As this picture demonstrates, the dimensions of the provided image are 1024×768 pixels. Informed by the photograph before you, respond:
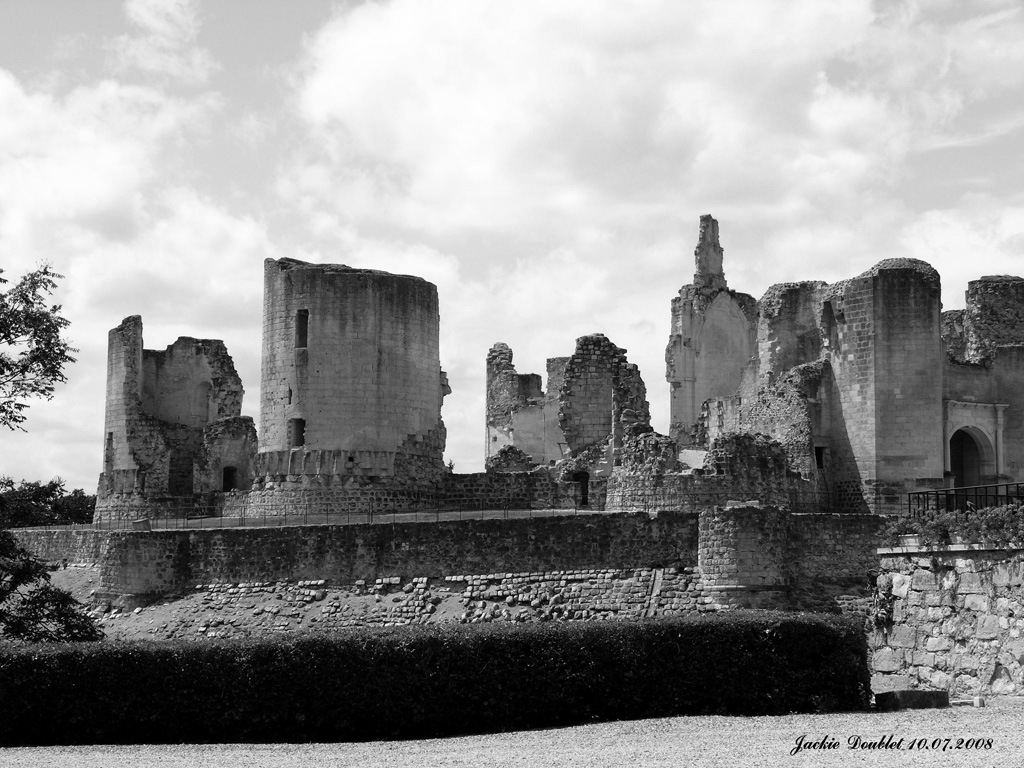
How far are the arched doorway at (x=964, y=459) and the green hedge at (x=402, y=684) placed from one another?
19.8 metres

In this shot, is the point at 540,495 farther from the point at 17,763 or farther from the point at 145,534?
the point at 17,763

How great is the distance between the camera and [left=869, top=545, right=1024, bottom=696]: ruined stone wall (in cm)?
1917

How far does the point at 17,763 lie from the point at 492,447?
111 feet

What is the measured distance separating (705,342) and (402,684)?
30.5m

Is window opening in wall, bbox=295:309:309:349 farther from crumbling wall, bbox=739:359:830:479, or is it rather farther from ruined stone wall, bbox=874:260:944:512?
ruined stone wall, bbox=874:260:944:512

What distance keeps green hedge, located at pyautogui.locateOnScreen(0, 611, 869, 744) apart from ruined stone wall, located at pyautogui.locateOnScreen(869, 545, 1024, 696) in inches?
29.4

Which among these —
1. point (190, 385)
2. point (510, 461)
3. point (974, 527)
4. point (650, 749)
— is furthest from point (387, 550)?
point (190, 385)

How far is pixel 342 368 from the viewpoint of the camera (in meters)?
39.3

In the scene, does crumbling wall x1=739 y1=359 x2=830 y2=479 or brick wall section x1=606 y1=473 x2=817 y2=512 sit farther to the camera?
crumbling wall x1=739 y1=359 x2=830 y2=479

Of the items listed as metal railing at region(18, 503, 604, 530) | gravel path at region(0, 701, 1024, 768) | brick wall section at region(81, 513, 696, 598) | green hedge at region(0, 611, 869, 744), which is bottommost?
gravel path at region(0, 701, 1024, 768)

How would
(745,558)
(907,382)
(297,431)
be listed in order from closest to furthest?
(745,558) → (907,382) → (297,431)

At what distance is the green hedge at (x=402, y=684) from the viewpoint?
69.6 ft

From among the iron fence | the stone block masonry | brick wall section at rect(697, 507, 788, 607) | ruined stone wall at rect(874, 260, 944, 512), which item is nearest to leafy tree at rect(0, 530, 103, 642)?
the stone block masonry

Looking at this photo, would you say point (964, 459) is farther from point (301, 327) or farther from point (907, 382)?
point (301, 327)
